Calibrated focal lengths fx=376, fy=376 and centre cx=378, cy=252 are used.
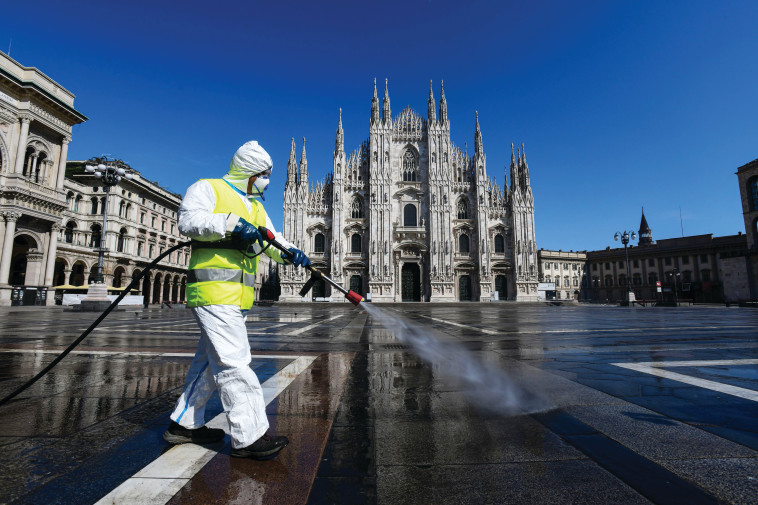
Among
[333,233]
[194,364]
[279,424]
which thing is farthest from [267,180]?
[333,233]

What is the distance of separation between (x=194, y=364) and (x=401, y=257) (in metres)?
36.0

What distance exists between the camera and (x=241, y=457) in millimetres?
1824

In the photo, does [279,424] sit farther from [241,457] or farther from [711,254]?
[711,254]

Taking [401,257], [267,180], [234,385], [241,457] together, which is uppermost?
[401,257]

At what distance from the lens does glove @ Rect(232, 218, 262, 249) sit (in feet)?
6.83

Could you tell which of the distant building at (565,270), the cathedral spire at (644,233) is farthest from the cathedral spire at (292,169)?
the cathedral spire at (644,233)

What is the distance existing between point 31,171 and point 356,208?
2510cm

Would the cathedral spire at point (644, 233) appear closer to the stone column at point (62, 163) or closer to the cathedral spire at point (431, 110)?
the cathedral spire at point (431, 110)

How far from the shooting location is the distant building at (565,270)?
66250 mm

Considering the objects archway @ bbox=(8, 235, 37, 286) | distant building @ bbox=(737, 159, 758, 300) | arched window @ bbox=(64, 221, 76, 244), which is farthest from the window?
arched window @ bbox=(64, 221, 76, 244)

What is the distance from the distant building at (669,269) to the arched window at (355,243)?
40.2 metres

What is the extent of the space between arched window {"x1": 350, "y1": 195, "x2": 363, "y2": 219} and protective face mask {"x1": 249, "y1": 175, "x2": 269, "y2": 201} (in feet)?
119

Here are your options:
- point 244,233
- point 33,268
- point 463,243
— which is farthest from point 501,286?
point 244,233

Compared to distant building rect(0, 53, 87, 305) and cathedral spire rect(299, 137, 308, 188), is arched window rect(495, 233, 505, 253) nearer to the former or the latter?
cathedral spire rect(299, 137, 308, 188)
